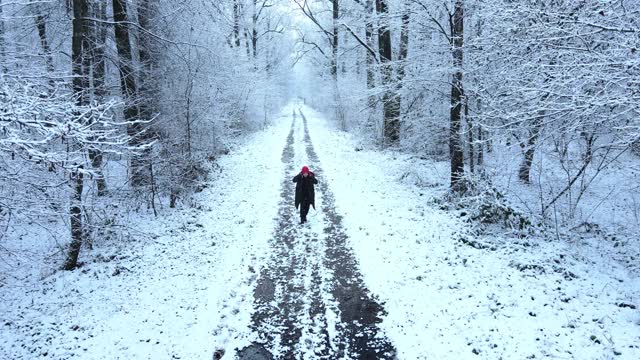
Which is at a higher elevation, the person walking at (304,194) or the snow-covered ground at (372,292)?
the person walking at (304,194)

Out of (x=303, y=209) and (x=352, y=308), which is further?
(x=303, y=209)

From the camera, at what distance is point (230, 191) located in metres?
15.1

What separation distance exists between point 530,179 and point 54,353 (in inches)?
580

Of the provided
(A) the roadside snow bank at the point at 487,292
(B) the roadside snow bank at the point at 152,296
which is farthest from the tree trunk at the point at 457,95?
(B) the roadside snow bank at the point at 152,296

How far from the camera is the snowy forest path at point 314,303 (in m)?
6.29

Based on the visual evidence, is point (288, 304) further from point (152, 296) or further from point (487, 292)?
point (487, 292)

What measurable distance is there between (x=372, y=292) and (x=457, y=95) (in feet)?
23.9

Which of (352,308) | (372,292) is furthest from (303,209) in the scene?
(352,308)

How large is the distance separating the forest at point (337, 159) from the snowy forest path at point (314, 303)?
5.4 inches

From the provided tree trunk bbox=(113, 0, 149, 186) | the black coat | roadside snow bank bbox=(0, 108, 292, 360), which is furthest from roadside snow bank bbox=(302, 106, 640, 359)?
tree trunk bbox=(113, 0, 149, 186)

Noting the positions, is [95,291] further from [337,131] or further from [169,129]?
[337,131]

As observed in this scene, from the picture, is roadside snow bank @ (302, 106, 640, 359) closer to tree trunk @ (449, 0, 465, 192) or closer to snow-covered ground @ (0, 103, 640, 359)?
snow-covered ground @ (0, 103, 640, 359)

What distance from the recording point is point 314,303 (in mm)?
7504

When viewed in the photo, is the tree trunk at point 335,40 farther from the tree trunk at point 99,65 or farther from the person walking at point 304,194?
the person walking at point 304,194
